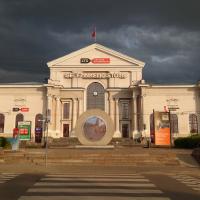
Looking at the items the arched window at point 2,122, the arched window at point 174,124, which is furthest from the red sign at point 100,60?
the arched window at point 2,122

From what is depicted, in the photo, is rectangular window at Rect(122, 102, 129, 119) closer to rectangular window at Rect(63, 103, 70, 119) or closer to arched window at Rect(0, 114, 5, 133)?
rectangular window at Rect(63, 103, 70, 119)

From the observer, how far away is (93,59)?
68.9m

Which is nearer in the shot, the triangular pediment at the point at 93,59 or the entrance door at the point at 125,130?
the entrance door at the point at 125,130

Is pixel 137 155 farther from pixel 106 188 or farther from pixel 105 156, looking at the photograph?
pixel 106 188

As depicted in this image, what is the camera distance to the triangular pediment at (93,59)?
68.6 meters

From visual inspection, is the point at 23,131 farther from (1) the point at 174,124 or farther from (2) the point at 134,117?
(1) the point at 174,124

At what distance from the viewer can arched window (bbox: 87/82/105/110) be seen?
68.9m

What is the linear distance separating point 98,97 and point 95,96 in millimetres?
632

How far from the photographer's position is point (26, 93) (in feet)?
224

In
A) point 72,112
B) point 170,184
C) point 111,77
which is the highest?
point 111,77

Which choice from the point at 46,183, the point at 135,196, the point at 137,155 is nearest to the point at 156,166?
the point at 137,155

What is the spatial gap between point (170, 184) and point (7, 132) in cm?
5560

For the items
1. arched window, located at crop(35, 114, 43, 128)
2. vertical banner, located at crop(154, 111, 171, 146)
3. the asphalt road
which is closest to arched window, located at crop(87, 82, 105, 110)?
arched window, located at crop(35, 114, 43, 128)

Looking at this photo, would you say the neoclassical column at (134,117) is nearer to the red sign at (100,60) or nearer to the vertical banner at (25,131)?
the red sign at (100,60)
